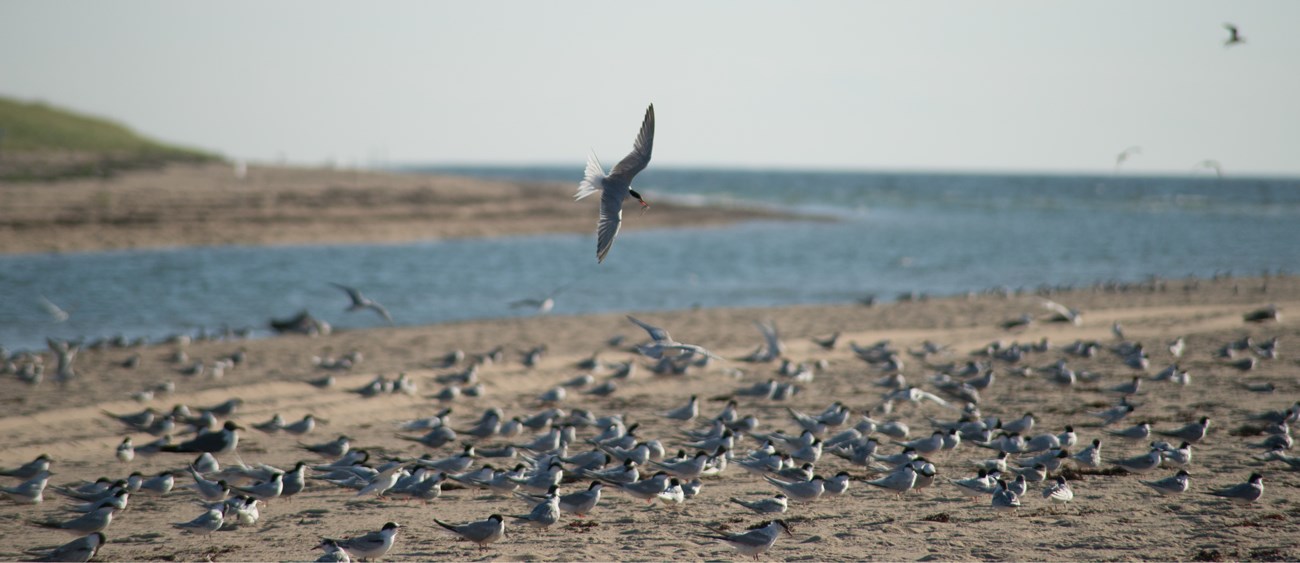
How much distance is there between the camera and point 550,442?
10.7 metres

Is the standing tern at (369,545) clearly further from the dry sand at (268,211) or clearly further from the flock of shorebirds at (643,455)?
the dry sand at (268,211)

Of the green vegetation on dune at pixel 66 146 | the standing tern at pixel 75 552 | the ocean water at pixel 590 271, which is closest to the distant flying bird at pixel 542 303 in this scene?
the ocean water at pixel 590 271

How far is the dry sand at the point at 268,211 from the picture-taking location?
3284 centimetres

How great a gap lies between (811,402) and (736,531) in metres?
5.62

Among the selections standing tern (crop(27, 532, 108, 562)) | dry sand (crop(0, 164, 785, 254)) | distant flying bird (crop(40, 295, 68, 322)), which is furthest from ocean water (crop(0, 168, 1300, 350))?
standing tern (crop(27, 532, 108, 562))

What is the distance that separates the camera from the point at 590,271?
31.8 meters

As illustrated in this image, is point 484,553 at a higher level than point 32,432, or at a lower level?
higher

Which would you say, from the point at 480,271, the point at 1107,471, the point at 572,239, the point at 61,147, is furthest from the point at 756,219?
the point at 1107,471

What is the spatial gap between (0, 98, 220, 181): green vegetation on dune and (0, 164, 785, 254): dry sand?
1980 mm

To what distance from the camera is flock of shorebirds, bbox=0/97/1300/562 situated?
26.8 ft

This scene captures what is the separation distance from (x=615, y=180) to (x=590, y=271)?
2350 cm

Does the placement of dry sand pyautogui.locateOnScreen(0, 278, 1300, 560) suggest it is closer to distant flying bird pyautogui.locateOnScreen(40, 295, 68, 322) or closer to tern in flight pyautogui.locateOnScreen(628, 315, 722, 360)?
tern in flight pyautogui.locateOnScreen(628, 315, 722, 360)

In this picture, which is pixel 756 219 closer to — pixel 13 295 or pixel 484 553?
pixel 13 295

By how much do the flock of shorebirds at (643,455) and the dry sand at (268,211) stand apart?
21.2m
